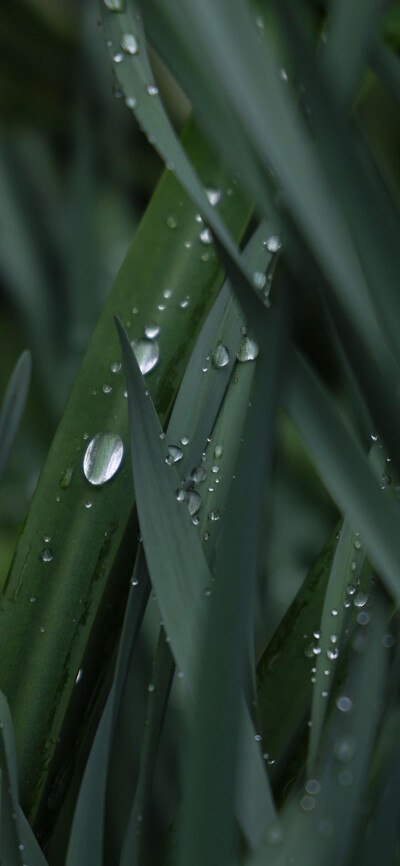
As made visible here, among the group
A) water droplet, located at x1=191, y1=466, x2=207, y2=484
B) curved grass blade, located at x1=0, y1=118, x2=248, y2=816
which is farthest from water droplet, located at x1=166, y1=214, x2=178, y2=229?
water droplet, located at x1=191, y1=466, x2=207, y2=484

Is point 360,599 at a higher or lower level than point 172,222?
lower

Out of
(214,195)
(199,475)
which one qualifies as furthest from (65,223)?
(199,475)

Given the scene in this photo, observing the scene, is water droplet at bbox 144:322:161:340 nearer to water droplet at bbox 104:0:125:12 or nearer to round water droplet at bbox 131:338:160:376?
round water droplet at bbox 131:338:160:376

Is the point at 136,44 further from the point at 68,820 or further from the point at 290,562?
the point at 290,562

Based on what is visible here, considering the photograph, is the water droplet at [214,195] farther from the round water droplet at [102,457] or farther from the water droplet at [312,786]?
the water droplet at [312,786]

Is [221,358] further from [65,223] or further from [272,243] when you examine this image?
[65,223]

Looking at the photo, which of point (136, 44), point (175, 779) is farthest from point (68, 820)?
point (136, 44)
